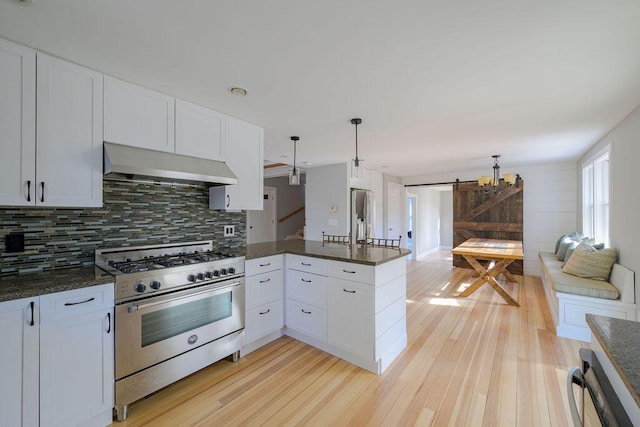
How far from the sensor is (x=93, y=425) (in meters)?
1.68

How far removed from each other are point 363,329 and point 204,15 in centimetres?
240

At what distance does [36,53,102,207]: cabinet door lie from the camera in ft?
5.60

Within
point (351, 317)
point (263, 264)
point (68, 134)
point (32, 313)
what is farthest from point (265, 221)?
point (32, 313)

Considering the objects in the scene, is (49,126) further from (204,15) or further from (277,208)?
(277,208)

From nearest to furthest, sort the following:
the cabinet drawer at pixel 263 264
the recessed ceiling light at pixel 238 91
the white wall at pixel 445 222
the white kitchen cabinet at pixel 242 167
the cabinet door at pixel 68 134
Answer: the cabinet door at pixel 68 134 → the recessed ceiling light at pixel 238 91 → the cabinet drawer at pixel 263 264 → the white kitchen cabinet at pixel 242 167 → the white wall at pixel 445 222

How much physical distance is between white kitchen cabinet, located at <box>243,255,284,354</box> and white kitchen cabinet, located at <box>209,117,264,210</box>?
0.66 meters

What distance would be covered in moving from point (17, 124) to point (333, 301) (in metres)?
2.51

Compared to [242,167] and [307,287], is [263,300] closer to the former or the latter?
[307,287]

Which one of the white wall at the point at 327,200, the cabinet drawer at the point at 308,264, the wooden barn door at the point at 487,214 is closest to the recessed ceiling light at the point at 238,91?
the cabinet drawer at the point at 308,264

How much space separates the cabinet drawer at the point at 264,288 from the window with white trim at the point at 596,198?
4.23 metres

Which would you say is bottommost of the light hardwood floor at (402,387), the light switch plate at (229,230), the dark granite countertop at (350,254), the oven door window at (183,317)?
the light hardwood floor at (402,387)

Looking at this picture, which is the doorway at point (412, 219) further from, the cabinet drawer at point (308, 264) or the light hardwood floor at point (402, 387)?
the cabinet drawer at point (308, 264)

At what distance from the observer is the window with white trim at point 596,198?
379cm

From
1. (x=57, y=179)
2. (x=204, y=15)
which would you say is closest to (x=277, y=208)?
(x=57, y=179)
